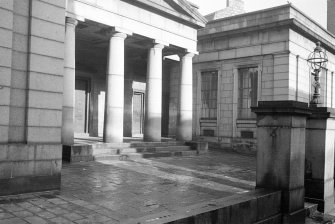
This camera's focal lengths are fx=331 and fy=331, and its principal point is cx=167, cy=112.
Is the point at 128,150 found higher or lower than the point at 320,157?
lower

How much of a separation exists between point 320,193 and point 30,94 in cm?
678

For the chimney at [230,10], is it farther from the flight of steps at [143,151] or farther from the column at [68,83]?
the column at [68,83]

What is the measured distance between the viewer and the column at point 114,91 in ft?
42.1

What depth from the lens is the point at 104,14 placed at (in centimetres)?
1238

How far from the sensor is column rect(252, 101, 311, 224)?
20.9ft

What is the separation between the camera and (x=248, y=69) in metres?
18.0

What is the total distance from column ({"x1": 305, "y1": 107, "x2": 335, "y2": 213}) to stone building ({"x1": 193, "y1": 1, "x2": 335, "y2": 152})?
857cm

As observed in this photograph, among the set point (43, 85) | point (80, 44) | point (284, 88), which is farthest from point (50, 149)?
point (284, 88)

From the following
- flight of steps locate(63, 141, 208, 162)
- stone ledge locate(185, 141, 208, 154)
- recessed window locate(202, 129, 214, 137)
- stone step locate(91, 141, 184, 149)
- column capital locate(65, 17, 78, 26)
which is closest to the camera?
flight of steps locate(63, 141, 208, 162)

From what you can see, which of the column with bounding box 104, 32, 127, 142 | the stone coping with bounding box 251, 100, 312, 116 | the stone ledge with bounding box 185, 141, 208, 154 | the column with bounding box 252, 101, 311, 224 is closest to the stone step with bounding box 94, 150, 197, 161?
the stone ledge with bounding box 185, 141, 208, 154

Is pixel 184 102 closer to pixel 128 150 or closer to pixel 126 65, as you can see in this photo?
pixel 128 150

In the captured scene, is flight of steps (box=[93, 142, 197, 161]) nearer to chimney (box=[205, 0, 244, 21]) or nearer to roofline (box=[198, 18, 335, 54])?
roofline (box=[198, 18, 335, 54])

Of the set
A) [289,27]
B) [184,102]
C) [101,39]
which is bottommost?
[184,102]

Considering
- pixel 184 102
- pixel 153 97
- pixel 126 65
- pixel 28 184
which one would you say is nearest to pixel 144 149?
pixel 153 97
